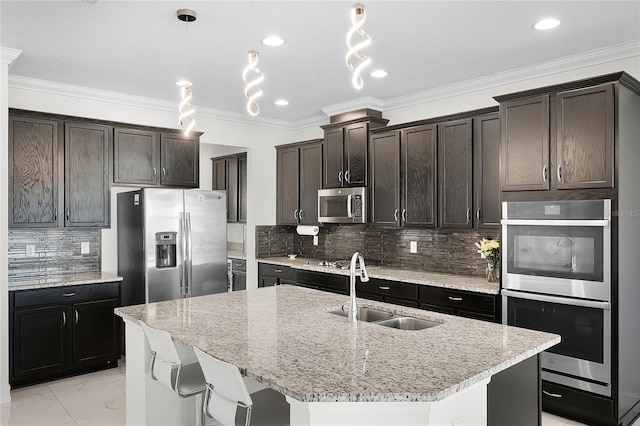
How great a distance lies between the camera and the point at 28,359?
4.04 meters

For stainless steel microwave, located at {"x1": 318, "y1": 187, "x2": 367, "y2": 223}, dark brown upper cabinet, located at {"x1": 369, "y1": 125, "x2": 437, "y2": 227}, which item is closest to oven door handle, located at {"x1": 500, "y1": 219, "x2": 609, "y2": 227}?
dark brown upper cabinet, located at {"x1": 369, "y1": 125, "x2": 437, "y2": 227}

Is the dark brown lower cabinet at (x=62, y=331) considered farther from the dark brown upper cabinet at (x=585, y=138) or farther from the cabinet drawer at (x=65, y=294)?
the dark brown upper cabinet at (x=585, y=138)

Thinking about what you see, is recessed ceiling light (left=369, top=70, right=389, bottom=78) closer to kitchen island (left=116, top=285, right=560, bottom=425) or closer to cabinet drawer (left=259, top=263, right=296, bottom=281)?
kitchen island (left=116, top=285, right=560, bottom=425)

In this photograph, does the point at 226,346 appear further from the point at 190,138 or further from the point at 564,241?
the point at 190,138

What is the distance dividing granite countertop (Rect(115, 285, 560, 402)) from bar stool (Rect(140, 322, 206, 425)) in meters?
0.07

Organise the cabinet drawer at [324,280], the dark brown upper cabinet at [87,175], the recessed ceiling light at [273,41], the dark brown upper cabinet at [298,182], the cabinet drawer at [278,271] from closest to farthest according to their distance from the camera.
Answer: the recessed ceiling light at [273,41], the dark brown upper cabinet at [87,175], the cabinet drawer at [324,280], the cabinet drawer at [278,271], the dark brown upper cabinet at [298,182]

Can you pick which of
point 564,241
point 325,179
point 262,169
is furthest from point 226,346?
point 262,169

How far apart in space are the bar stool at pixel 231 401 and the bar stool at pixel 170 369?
13.2 inches

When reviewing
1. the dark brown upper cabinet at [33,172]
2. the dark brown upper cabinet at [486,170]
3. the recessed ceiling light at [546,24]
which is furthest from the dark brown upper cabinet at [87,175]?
the recessed ceiling light at [546,24]

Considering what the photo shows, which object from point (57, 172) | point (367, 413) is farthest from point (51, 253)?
point (367, 413)

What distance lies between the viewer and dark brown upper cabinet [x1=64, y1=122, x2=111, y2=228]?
4527 mm

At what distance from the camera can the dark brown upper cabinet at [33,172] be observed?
4207 mm

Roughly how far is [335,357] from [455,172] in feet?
9.47

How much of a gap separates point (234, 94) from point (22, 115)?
1962 mm
